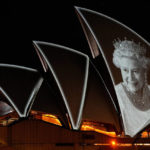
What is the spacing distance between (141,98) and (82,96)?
3.24 m

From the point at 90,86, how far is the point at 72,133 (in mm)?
2333

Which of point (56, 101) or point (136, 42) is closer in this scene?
point (56, 101)

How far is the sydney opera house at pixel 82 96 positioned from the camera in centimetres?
1112

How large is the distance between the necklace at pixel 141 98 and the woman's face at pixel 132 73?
0.22 m

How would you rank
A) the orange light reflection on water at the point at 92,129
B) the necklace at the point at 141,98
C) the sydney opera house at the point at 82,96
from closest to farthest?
the sydney opera house at the point at 82,96, the orange light reflection on water at the point at 92,129, the necklace at the point at 141,98

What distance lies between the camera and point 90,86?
12.0 m

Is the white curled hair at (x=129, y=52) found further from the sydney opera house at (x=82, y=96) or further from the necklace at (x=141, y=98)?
the necklace at (x=141, y=98)

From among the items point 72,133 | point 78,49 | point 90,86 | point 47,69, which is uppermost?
point 78,49

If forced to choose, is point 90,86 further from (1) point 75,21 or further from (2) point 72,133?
(1) point 75,21

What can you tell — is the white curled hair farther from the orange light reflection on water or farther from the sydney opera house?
the orange light reflection on water

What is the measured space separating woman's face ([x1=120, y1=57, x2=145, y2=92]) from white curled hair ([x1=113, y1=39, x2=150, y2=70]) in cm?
21

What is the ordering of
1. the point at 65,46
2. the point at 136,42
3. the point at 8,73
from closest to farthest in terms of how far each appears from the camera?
1. the point at 8,73
2. the point at 65,46
3. the point at 136,42

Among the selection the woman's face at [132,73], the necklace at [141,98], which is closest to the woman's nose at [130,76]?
the woman's face at [132,73]

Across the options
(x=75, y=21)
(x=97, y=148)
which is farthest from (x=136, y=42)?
(x=97, y=148)
